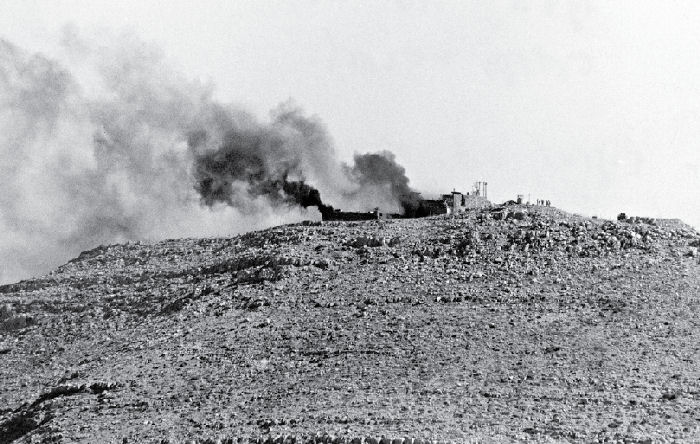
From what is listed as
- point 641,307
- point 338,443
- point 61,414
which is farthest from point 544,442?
point 61,414

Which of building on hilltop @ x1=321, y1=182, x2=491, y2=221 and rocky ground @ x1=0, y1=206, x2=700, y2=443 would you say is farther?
building on hilltop @ x1=321, y1=182, x2=491, y2=221

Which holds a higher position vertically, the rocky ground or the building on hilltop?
the building on hilltop

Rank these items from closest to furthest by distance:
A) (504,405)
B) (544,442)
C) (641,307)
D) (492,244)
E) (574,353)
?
(544,442) → (504,405) → (574,353) → (641,307) → (492,244)

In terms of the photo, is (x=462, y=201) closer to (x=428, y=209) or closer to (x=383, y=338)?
(x=428, y=209)

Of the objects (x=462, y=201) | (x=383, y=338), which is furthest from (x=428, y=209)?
(x=383, y=338)

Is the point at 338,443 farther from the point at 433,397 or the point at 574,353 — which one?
the point at 574,353

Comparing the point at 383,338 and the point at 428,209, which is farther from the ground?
the point at 428,209

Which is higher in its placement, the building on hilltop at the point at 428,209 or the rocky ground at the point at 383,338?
the building on hilltop at the point at 428,209

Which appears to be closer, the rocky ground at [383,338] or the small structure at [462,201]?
the rocky ground at [383,338]
